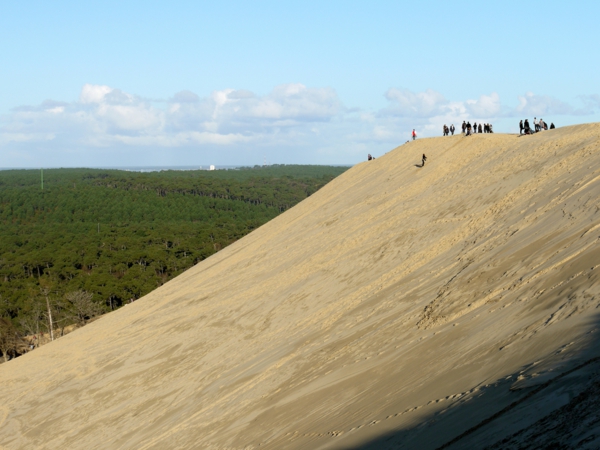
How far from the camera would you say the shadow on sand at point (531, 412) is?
5.85 meters

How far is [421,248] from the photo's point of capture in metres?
18.6

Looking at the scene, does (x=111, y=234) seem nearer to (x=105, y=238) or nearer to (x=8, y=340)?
(x=105, y=238)

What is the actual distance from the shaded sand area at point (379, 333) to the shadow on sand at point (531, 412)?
0.08ft

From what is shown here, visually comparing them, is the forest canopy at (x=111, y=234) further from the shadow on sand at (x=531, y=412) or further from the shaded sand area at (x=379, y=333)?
the shadow on sand at (x=531, y=412)

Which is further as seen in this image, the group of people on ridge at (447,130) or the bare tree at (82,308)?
the bare tree at (82,308)

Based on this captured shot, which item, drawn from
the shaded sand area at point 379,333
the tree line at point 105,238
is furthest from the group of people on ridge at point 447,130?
the tree line at point 105,238

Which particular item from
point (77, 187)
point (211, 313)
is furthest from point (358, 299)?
point (77, 187)

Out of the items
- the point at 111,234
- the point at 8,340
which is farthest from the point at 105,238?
the point at 8,340

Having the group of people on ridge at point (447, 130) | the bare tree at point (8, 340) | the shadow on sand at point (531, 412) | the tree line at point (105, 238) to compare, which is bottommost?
the bare tree at point (8, 340)

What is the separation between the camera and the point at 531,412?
21.1 feet

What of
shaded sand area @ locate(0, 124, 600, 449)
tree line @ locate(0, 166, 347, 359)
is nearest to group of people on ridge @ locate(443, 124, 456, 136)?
shaded sand area @ locate(0, 124, 600, 449)

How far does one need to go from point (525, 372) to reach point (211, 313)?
15.1 m

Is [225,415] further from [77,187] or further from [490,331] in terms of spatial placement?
[77,187]

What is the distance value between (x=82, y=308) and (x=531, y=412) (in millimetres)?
43021
